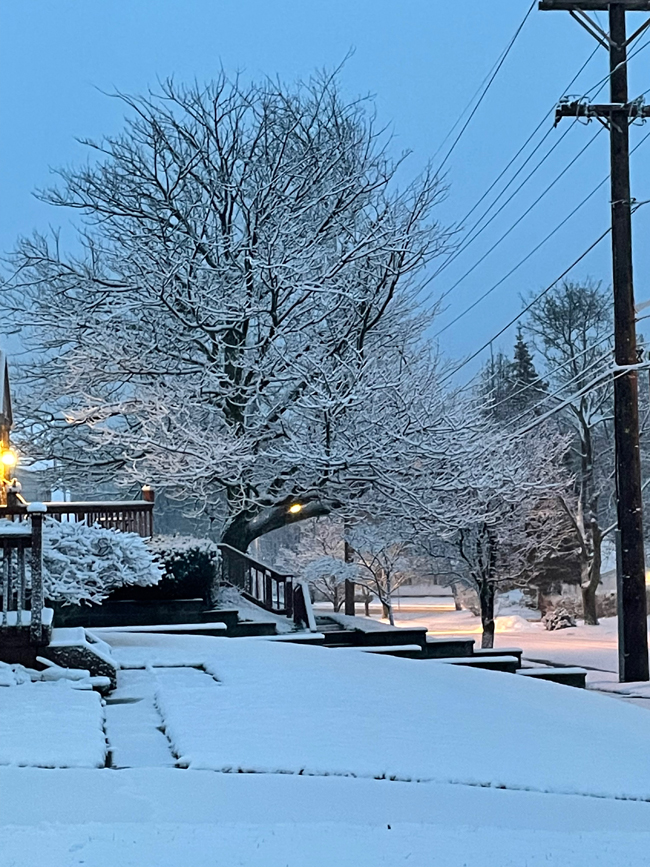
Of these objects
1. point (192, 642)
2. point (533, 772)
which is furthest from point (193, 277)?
point (533, 772)

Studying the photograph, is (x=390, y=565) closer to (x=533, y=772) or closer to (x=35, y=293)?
(x=35, y=293)

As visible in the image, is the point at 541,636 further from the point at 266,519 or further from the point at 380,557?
the point at 266,519

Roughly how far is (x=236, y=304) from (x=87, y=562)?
715cm

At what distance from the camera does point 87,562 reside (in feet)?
32.9

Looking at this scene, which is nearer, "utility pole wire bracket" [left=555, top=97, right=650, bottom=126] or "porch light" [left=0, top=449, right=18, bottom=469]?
"utility pole wire bracket" [left=555, top=97, right=650, bottom=126]

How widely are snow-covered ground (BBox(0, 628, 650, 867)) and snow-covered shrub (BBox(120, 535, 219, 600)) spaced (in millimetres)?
4792

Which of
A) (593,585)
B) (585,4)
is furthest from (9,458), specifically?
(593,585)

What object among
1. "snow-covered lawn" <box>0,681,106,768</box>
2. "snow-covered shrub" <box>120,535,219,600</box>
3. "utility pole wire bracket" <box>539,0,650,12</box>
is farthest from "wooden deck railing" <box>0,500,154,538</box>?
"utility pole wire bracket" <box>539,0,650,12</box>

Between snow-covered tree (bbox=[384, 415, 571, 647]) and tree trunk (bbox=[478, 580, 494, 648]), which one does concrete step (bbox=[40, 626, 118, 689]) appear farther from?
tree trunk (bbox=[478, 580, 494, 648])

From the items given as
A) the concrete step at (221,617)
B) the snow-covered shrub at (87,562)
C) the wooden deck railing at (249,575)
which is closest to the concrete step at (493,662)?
the concrete step at (221,617)

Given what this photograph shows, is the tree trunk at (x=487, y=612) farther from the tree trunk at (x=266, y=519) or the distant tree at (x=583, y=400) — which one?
A: the tree trunk at (x=266, y=519)

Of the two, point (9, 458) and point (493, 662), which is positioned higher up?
point (9, 458)

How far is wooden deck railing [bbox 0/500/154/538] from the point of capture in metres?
14.3

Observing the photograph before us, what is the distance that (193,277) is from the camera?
53.9 ft
